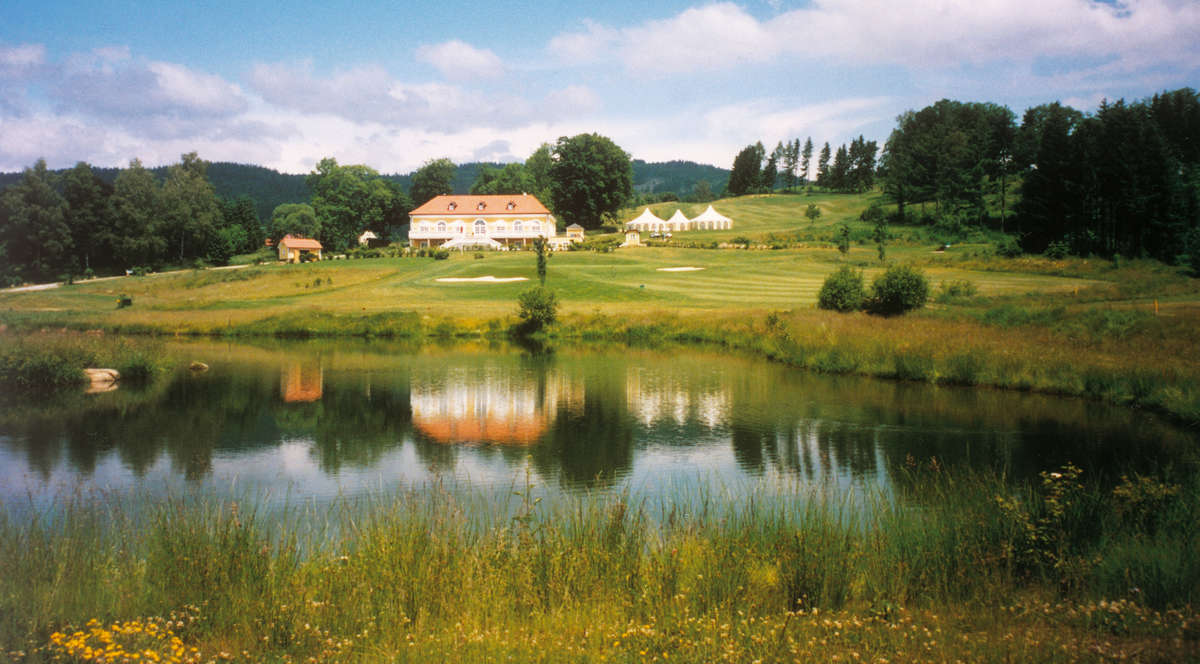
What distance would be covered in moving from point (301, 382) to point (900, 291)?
83.9 ft

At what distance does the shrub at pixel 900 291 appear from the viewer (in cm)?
3278

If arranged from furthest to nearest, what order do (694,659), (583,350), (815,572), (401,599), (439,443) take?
(583,350), (439,443), (815,572), (401,599), (694,659)

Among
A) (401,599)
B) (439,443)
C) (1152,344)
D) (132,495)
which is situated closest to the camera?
(401,599)

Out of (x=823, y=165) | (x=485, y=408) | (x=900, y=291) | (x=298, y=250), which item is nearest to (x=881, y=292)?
(x=900, y=291)

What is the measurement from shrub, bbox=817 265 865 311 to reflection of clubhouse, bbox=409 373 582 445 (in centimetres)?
1551

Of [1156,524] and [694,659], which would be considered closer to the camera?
[694,659]

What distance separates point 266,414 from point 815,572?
1724 centimetres

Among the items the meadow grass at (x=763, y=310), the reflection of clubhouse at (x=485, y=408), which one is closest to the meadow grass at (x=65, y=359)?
the meadow grass at (x=763, y=310)

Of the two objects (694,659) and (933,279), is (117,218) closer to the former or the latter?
(933,279)

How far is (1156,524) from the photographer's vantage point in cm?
844

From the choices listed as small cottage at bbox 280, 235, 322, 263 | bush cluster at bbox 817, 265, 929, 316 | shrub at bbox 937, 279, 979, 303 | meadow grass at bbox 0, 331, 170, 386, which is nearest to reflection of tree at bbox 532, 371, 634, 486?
bush cluster at bbox 817, 265, 929, 316

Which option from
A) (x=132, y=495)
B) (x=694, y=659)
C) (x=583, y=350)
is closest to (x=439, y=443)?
(x=132, y=495)

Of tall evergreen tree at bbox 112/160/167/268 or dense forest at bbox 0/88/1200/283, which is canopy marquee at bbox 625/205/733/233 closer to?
dense forest at bbox 0/88/1200/283

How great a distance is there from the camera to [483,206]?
93500mm
